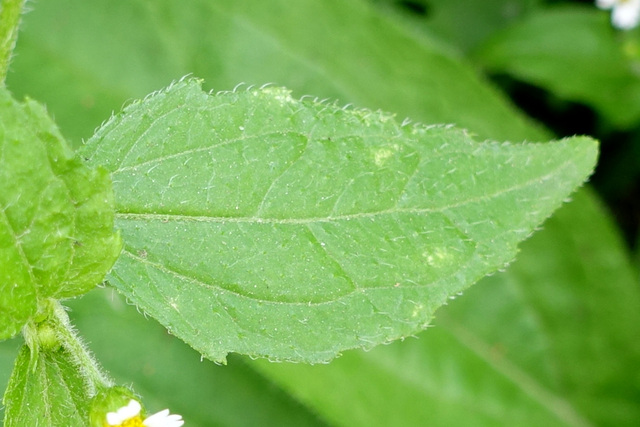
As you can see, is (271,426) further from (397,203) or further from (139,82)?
(397,203)

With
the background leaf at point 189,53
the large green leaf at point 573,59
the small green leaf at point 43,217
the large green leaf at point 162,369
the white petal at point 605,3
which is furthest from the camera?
the white petal at point 605,3

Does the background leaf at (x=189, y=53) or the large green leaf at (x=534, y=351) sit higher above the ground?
the background leaf at (x=189, y=53)

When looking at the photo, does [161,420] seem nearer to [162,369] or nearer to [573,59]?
[162,369]

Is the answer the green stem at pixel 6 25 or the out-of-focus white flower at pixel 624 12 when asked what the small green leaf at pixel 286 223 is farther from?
the out-of-focus white flower at pixel 624 12

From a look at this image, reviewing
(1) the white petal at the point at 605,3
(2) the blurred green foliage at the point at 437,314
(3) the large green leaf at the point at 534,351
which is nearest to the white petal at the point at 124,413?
(2) the blurred green foliage at the point at 437,314

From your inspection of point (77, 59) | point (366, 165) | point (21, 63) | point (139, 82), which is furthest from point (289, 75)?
point (366, 165)

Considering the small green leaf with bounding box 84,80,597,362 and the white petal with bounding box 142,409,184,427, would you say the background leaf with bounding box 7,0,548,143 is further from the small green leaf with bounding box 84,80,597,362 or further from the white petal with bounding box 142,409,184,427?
the white petal with bounding box 142,409,184,427

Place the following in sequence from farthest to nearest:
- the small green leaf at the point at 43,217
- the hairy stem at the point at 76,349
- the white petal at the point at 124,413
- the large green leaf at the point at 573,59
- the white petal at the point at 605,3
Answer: the white petal at the point at 605,3
the large green leaf at the point at 573,59
the hairy stem at the point at 76,349
the white petal at the point at 124,413
the small green leaf at the point at 43,217

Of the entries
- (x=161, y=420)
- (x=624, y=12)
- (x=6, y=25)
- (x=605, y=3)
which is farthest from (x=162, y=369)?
(x=624, y=12)
